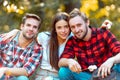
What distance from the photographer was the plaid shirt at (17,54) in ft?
17.8

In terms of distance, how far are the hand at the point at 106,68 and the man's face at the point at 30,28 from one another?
1.07 metres

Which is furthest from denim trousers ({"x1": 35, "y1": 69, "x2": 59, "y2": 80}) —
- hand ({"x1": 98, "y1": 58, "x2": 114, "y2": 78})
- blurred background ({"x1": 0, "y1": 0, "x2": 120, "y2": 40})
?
blurred background ({"x1": 0, "y1": 0, "x2": 120, "y2": 40})

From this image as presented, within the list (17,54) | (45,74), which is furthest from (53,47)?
(17,54)

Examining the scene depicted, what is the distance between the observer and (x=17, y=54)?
547cm

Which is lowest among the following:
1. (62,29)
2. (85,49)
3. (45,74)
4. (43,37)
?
(45,74)

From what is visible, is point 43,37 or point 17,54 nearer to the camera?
point 17,54

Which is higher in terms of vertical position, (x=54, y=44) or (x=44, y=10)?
(x=44, y=10)

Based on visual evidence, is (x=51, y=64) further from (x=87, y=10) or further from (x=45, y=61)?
(x=87, y=10)

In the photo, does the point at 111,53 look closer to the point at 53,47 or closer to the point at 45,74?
the point at 53,47

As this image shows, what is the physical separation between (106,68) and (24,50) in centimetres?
118

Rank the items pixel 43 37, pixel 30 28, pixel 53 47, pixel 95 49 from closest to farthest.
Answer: pixel 95 49
pixel 30 28
pixel 53 47
pixel 43 37

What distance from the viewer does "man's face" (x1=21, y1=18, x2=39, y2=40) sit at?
544 centimetres

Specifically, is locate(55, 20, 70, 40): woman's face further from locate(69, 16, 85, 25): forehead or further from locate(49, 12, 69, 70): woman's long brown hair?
locate(69, 16, 85, 25): forehead

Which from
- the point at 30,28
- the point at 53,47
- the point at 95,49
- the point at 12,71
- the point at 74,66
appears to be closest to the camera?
the point at 74,66
